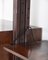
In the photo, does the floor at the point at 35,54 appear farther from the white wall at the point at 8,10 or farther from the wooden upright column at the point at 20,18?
the white wall at the point at 8,10

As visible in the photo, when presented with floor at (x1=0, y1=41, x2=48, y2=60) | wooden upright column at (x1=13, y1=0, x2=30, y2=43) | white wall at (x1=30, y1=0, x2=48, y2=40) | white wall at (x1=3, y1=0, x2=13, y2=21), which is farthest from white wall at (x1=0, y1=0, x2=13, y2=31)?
floor at (x1=0, y1=41, x2=48, y2=60)

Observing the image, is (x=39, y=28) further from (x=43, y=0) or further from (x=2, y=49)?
(x=2, y=49)

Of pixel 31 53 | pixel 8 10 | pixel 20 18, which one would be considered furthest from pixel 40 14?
pixel 8 10

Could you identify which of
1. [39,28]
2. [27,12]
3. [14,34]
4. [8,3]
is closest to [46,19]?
[39,28]

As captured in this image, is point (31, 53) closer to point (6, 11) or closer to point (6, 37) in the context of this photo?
point (6, 37)

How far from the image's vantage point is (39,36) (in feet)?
5.52

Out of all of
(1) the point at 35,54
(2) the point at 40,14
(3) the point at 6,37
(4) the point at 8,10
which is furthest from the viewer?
(4) the point at 8,10

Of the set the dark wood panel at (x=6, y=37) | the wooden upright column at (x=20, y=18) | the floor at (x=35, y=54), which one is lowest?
the floor at (x=35, y=54)

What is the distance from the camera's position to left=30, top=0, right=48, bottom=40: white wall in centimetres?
167

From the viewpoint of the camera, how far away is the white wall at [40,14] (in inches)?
65.7

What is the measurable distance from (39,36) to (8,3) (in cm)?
96

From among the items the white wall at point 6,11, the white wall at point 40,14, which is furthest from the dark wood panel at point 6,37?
the white wall at point 6,11

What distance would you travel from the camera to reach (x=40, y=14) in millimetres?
1724

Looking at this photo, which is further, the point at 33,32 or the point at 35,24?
the point at 35,24
